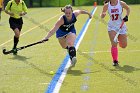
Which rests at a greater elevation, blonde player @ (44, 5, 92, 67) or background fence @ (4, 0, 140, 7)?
blonde player @ (44, 5, 92, 67)

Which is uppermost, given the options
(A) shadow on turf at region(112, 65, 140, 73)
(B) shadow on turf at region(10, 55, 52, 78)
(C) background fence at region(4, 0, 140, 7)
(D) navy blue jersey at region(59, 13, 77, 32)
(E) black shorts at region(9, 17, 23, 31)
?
(D) navy blue jersey at region(59, 13, 77, 32)

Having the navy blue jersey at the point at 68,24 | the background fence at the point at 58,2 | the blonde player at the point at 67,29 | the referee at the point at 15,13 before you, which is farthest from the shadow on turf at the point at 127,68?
the background fence at the point at 58,2

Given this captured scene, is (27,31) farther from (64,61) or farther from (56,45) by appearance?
(64,61)

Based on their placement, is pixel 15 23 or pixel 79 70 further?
pixel 15 23

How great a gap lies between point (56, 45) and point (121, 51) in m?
3.05

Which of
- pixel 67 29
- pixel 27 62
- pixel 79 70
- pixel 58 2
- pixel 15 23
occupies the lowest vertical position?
pixel 58 2

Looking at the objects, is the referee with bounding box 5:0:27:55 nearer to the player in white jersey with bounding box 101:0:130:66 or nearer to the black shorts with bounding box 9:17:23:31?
the black shorts with bounding box 9:17:23:31

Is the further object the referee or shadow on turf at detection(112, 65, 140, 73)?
the referee

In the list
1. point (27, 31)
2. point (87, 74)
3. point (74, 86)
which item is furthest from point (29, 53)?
point (27, 31)

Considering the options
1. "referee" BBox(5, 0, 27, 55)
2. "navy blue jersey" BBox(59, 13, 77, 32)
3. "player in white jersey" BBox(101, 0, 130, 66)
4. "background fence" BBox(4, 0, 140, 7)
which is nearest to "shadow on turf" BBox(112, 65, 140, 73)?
"player in white jersey" BBox(101, 0, 130, 66)

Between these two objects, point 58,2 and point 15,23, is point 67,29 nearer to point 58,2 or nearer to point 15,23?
point 15,23

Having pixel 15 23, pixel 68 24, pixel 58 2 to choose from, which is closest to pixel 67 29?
pixel 68 24

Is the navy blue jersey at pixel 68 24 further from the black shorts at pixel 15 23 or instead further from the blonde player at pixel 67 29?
the black shorts at pixel 15 23

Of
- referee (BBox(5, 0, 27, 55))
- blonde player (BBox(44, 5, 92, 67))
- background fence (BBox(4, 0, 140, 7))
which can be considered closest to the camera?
blonde player (BBox(44, 5, 92, 67))
